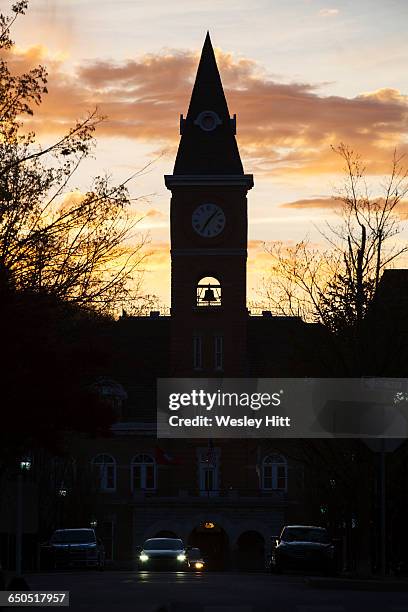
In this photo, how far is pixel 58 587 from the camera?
2864cm

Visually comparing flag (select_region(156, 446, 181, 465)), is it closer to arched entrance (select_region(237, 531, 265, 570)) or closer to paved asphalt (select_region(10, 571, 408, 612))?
arched entrance (select_region(237, 531, 265, 570))

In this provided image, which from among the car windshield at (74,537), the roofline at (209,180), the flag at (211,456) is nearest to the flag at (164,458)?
the flag at (211,456)

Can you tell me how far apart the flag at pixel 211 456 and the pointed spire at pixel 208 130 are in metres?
18.1

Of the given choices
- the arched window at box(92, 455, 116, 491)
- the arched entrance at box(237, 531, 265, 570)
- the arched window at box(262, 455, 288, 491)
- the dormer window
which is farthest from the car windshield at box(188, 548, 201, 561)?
the dormer window

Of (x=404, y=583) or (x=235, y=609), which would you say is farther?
(x=404, y=583)

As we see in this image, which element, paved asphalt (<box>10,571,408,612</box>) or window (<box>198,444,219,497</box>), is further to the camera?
window (<box>198,444,219,497</box>)

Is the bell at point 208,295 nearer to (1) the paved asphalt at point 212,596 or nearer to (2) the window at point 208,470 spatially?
(2) the window at point 208,470

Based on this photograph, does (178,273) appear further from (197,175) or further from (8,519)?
(8,519)

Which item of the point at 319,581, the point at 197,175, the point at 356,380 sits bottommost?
the point at 319,581

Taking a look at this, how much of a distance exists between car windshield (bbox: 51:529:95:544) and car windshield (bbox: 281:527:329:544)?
820 cm

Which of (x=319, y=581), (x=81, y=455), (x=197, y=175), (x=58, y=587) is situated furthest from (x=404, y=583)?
(x=197, y=175)

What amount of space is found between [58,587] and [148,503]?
66.2m

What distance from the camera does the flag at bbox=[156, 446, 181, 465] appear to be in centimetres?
9188

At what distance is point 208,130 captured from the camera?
91625 millimetres
